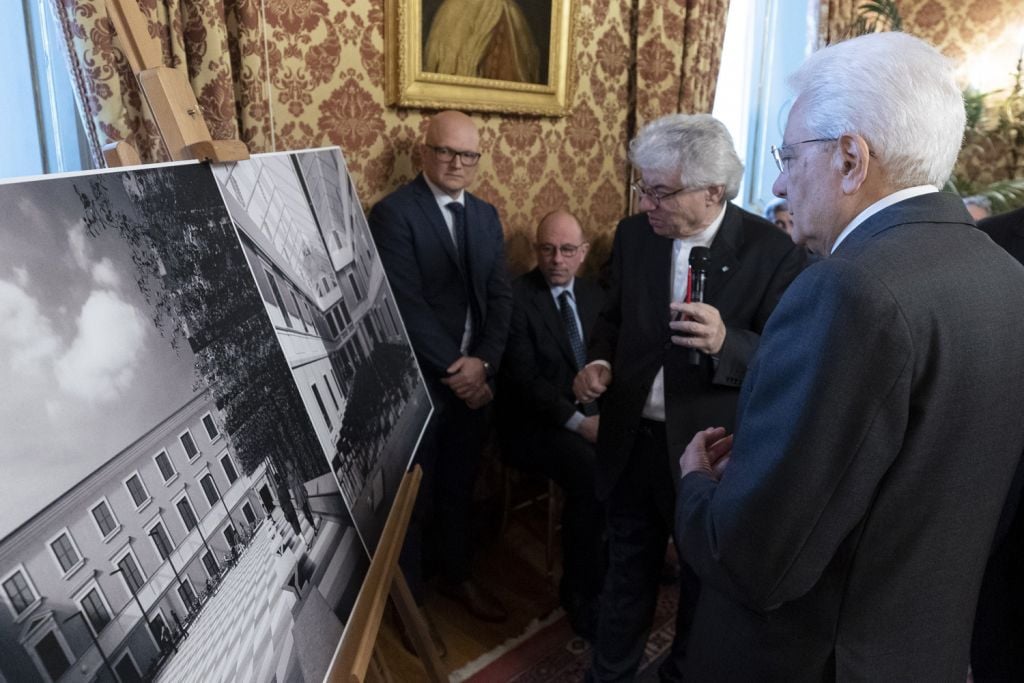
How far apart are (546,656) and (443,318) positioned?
126cm

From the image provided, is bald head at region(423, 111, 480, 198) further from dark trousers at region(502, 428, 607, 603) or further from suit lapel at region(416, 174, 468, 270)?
dark trousers at region(502, 428, 607, 603)

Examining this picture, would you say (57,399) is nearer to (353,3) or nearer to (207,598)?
(207,598)

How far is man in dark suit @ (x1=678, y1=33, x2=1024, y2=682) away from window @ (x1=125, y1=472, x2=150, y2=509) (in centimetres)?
78

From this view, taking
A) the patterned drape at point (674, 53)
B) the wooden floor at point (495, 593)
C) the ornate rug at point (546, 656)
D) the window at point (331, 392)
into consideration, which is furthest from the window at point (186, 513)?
the patterned drape at point (674, 53)

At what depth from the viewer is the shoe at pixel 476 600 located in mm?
2734

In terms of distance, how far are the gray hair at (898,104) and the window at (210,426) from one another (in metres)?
0.93

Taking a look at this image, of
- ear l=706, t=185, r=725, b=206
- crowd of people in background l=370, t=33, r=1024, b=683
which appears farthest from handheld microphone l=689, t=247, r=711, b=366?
ear l=706, t=185, r=725, b=206

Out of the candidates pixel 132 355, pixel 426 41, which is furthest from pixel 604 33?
pixel 132 355

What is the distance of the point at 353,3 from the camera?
103 inches

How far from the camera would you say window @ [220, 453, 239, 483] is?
34.8 inches

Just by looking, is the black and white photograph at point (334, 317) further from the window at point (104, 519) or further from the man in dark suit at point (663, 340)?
the man in dark suit at point (663, 340)

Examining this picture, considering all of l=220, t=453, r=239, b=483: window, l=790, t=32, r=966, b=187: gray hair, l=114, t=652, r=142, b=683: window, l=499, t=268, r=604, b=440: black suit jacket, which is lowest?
l=499, t=268, r=604, b=440: black suit jacket

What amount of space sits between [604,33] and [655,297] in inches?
80.4

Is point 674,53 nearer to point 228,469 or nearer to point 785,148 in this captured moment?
point 785,148
